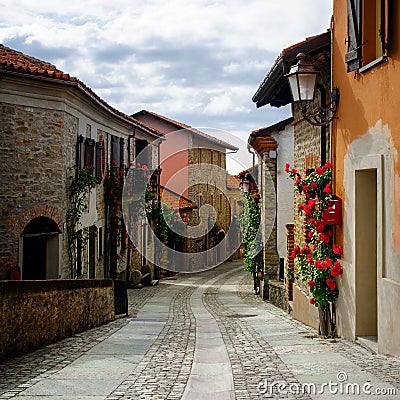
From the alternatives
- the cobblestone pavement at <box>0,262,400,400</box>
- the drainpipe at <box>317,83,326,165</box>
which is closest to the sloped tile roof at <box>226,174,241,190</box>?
the cobblestone pavement at <box>0,262,400,400</box>

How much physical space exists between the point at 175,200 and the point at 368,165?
89.2 feet

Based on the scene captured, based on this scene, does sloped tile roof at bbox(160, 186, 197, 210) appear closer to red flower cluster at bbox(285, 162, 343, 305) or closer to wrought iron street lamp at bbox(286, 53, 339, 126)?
red flower cluster at bbox(285, 162, 343, 305)

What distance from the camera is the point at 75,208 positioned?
1638cm

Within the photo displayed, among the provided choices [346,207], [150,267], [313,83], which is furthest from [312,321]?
[150,267]

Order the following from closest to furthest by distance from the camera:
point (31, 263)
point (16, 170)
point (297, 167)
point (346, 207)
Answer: point (346, 207)
point (297, 167)
point (16, 170)
point (31, 263)

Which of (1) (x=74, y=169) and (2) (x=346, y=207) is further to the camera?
(1) (x=74, y=169)

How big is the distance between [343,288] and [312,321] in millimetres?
2351

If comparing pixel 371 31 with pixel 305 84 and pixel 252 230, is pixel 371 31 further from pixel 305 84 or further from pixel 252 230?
pixel 252 230

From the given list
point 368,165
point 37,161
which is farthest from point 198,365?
point 37,161

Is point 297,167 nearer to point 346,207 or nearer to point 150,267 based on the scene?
point 346,207

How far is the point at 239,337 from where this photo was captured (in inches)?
402

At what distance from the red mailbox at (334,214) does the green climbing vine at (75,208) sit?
8.58 metres

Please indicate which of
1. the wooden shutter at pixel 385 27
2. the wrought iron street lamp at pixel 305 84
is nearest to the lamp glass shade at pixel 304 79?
the wrought iron street lamp at pixel 305 84

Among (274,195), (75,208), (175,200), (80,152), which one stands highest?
(80,152)
